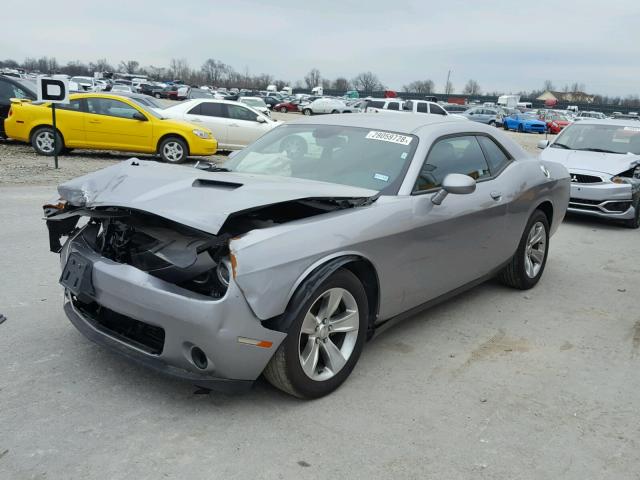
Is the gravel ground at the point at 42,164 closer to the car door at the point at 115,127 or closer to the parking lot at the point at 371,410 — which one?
the car door at the point at 115,127

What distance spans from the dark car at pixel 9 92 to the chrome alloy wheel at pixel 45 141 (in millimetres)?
1995

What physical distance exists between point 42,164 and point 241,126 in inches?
214

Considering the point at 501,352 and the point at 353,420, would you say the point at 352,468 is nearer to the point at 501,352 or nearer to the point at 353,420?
the point at 353,420

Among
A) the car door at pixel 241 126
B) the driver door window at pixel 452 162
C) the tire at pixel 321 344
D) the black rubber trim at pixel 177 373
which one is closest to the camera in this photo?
the black rubber trim at pixel 177 373

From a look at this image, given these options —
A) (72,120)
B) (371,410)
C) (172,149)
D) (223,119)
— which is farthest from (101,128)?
(371,410)

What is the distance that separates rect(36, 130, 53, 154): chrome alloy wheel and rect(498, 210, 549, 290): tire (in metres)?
11.4

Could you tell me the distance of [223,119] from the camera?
1611 centimetres

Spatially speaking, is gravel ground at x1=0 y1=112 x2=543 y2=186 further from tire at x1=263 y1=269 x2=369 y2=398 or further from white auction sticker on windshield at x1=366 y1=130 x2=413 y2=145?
tire at x1=263 y1=269 x2=369 y2=398

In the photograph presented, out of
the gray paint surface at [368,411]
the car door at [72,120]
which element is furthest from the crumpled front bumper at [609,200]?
the car door at [72,120]

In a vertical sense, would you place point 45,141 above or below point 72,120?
below

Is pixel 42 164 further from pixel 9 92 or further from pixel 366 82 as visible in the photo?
pixel 366 82

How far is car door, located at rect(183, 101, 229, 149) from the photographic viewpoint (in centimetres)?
1586

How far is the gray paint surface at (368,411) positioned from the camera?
278cm

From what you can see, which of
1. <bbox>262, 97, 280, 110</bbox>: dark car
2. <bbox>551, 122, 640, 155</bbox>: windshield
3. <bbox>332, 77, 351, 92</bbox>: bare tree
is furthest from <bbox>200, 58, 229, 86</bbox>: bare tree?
<bbox>551, 122, 640, 155</bbox>: windshield
